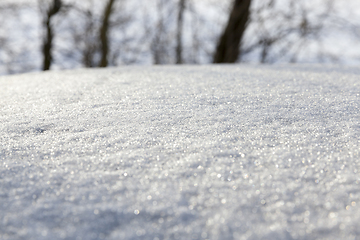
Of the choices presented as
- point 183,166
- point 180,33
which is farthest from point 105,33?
point 183,166

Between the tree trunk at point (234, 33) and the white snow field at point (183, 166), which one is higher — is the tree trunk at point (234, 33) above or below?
above

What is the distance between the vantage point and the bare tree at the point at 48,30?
25.5 feet

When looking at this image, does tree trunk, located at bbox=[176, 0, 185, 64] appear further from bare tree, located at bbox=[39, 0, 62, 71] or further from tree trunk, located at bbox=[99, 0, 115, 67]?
bare tree, located at bbox=[39, 0, 62, 71]

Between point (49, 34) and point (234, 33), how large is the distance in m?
5.71

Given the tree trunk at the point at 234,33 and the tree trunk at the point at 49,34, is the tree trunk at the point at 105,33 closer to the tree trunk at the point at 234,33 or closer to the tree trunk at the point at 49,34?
the tree trunk at the point at 49,34

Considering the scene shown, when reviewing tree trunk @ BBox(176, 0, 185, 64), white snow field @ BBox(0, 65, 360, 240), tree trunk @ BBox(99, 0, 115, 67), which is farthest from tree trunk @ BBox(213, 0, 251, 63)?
white snow field @ BBox(0, 65, 360, 240)

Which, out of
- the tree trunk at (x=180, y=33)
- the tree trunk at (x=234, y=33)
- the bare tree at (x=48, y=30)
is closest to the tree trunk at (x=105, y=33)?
the bare tree at (x=48, y=30)

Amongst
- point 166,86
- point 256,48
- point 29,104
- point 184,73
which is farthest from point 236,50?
point 29,104

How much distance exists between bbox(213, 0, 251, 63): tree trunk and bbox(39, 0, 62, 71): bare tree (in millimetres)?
5347

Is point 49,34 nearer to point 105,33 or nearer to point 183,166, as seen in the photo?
point 105,33

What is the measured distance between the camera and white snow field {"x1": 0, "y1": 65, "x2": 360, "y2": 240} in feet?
1.83

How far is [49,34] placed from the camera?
7.92 meters

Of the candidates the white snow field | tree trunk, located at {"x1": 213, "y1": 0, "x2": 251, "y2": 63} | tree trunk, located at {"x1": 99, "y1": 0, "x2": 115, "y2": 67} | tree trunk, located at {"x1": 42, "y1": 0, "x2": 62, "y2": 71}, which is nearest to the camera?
the white snow field

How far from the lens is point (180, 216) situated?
1.90ft
